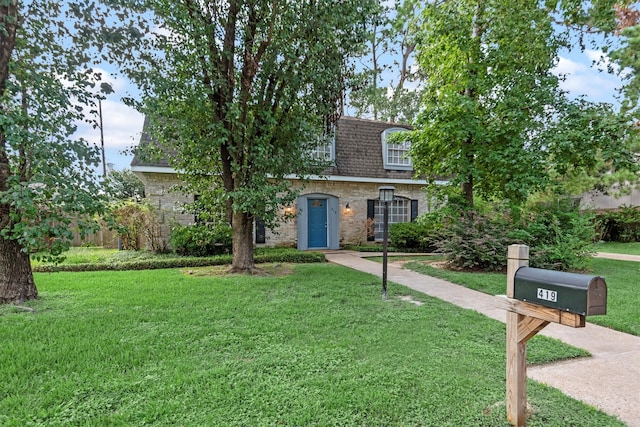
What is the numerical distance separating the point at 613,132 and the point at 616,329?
5.40 metres

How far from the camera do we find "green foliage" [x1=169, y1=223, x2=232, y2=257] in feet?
27.4

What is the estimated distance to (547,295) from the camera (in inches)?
72.6

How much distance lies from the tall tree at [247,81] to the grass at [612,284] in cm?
396

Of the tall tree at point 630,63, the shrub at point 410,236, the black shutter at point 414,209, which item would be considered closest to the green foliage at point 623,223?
the black shutter at point 414,209

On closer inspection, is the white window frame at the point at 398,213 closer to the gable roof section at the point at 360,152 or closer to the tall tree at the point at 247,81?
the gable roof section at the point at 360,152

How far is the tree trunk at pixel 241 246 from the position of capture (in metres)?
7.53

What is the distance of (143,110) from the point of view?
5324 mm

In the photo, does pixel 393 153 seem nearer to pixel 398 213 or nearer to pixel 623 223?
pixel 398 213

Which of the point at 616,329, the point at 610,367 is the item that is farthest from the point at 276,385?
the point at 616,329

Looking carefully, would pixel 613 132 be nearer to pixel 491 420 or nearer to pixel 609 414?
pixel 609 414

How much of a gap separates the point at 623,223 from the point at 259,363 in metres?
20.0

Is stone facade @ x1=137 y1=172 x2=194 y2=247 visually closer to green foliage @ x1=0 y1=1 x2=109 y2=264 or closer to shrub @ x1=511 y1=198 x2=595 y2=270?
green foliage @ x1=0 y1=1 x2=109 y2=264

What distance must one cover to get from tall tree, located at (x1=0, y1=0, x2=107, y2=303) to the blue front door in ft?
28.2

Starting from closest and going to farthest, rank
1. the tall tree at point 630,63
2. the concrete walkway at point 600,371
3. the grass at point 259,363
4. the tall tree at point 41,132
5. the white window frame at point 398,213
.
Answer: the grass at point 259,363
the concrete walkway at point 600,371
the tall tree at point 41,132
the tall tree at point 630,63
the white window frame at point 398,213
